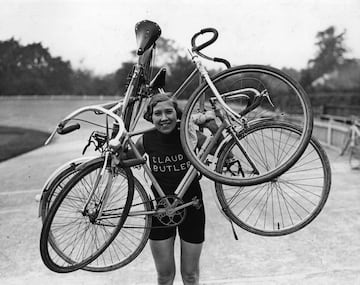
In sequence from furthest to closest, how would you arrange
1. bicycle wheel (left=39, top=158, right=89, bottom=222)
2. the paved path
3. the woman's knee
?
the paved path
the woman's knee
bicycle wheel (left=39, top=158, right=89, bottom=222)

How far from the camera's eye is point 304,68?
29.4 metres

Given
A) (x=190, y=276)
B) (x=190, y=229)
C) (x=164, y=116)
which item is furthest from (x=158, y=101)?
(x=190, y=276)

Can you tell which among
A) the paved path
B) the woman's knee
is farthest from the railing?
the woman's knee

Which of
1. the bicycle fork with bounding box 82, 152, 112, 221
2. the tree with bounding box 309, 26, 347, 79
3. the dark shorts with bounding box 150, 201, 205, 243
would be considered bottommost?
the dark shorts with bounding box 150, 201, 205, 243

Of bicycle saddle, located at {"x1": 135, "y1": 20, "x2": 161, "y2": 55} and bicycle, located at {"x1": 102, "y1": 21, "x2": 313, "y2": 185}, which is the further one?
bicycle saddle, located at {"x1": 135, "y1": 20, "x2": 161, "y2": 55}

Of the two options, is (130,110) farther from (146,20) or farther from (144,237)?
(144,237)

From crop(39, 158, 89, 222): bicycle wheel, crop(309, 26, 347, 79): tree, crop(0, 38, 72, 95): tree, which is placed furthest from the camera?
crop(309, 26, 347, 79): tree

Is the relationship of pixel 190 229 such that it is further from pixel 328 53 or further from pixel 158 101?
pixel 328 53

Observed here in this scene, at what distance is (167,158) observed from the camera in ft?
9.03

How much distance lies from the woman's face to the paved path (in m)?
2.35

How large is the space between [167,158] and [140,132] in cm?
29

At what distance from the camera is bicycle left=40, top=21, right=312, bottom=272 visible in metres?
2.17

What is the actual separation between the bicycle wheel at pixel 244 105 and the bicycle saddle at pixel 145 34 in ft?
1.42

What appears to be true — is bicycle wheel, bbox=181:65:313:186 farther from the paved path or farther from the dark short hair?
the paved path
